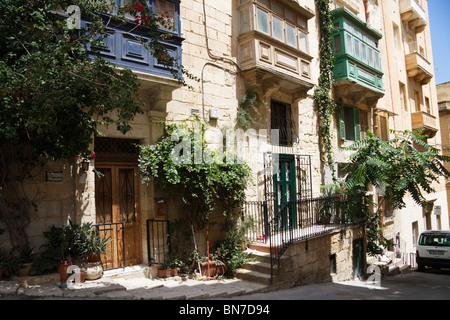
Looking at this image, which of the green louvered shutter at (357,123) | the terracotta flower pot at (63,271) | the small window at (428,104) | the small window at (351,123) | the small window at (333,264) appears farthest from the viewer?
the small window at (428,104)

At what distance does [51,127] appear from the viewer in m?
5.37

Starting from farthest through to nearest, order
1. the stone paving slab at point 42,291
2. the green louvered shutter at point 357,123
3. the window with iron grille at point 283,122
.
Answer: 1. the green louvered shutter at point 357,123
2. the window with iron grille at point 283,122
3. the stone paving slab at point 42,291

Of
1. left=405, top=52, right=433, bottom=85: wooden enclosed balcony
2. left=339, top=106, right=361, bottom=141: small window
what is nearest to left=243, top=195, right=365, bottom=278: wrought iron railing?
left=339, top=106, right=361, bottom=141: small window

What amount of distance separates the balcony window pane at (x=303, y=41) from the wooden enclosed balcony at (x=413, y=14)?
40.9ft

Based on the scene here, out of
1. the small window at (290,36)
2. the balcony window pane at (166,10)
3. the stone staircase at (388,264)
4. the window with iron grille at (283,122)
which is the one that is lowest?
the stone staircase at (388,264)

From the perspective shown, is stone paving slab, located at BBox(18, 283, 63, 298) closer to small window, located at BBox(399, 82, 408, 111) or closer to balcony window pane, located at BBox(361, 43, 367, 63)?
balcony window pane, located at BBox(361, 43, 367, 63)

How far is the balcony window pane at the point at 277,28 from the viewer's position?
34.0ft

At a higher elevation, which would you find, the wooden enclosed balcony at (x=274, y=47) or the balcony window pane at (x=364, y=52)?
the balcony window pane at (x=364, y=52)

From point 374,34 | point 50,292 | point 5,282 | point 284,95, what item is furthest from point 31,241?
point 374,34

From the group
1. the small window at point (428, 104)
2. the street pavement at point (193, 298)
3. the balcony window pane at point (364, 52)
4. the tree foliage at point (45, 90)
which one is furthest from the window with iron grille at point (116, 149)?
the small window at point (428, 104)

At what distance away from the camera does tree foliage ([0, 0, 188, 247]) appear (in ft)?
16.7

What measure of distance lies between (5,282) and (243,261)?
4.75m

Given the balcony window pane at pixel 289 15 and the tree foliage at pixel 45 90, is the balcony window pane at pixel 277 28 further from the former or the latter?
the tree foliage at pixel 45 90

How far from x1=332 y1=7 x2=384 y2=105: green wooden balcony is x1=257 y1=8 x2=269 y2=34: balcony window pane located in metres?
4.56
